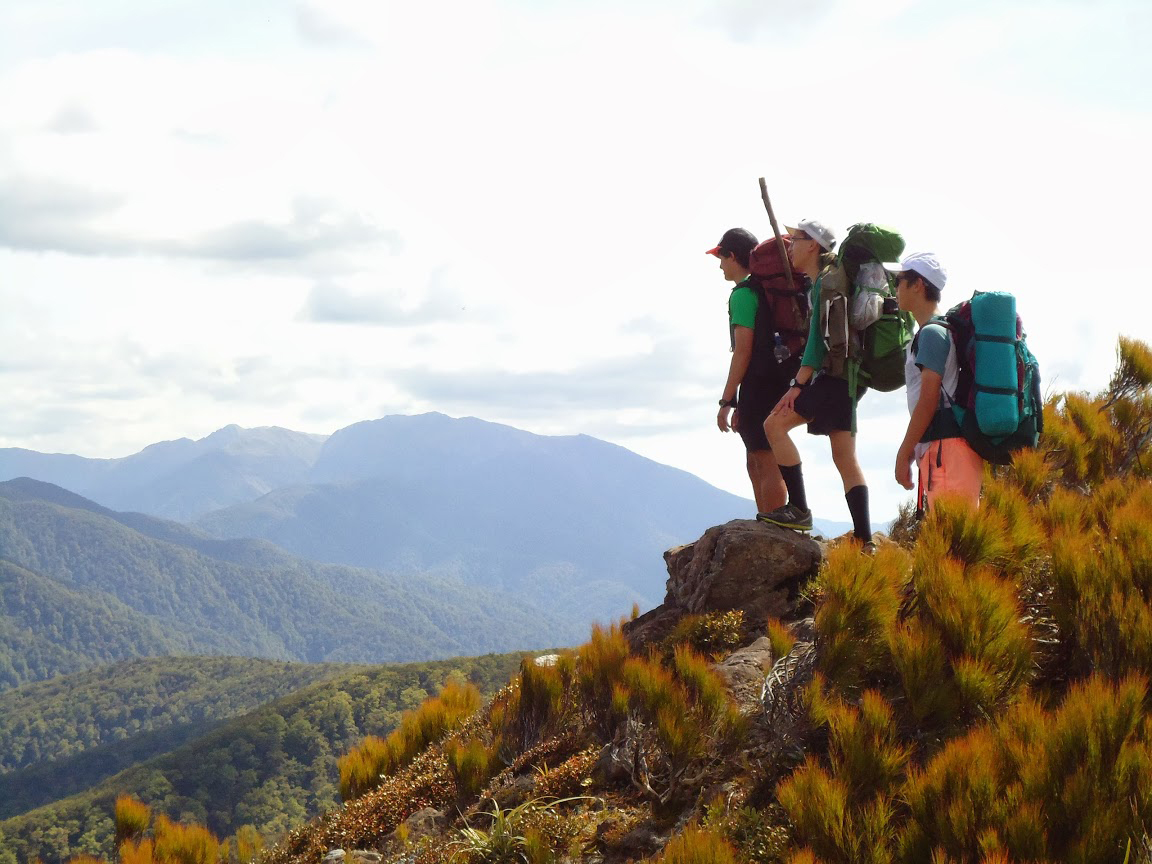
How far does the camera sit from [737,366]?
6910 millimetres

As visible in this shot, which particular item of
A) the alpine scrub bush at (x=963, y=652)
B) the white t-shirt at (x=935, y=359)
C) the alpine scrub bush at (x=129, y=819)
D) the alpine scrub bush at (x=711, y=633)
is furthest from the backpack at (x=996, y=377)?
the alpine scrub bush at (x=129, y=819)

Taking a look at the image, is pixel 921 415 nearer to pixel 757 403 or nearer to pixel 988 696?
pixel 757 403

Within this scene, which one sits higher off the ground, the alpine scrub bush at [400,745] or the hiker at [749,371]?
the hiker at [749,371]

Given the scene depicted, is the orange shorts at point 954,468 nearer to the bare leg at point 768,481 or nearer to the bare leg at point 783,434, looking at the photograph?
the bare leg at point 783,434

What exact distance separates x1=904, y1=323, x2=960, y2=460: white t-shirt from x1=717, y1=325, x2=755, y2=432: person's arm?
1.49 metres

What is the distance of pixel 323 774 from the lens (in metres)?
119

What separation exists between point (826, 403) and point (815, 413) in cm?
10

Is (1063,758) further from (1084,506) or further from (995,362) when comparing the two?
(1084,506)

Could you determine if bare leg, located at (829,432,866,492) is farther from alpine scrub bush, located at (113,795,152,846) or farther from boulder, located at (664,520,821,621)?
alpine scrub bush, located at (113,795,152,846)

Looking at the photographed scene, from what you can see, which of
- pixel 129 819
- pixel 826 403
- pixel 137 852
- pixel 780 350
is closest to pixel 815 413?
pixel 826 403

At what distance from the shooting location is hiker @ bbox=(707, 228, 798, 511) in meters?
6.88

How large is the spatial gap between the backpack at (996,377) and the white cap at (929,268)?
253 millimetres

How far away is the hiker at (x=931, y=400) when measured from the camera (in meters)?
5.34

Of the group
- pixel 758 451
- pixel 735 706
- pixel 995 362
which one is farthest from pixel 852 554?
pixel 758 451
